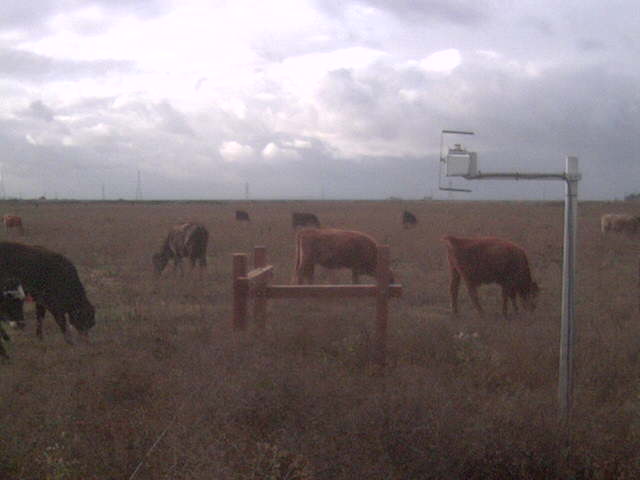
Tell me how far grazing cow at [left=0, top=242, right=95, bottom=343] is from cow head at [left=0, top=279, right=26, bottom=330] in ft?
0.82

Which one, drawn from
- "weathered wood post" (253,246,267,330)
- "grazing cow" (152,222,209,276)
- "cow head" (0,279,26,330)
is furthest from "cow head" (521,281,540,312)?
"grazing cow" (152,222,209,276)

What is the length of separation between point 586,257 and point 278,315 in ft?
47.8

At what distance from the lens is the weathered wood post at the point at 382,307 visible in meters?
6.31

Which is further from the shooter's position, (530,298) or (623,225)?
(623,225)

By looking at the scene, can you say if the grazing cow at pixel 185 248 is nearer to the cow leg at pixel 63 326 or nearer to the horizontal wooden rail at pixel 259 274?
the cow leg at pixel 63 326

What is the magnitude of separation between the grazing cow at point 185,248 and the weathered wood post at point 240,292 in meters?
10.7

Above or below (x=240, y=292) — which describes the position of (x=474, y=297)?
below

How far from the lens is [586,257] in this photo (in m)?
20.5

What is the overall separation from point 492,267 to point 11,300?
24.8 feet

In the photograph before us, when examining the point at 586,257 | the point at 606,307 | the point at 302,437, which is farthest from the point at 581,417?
the point at 586,257

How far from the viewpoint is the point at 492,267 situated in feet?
36.2

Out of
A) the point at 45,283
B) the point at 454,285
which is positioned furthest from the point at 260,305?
the point at 454,285

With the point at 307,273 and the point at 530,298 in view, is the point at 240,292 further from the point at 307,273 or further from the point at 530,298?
the point at 530,298

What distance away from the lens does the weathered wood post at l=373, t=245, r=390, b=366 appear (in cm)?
631
